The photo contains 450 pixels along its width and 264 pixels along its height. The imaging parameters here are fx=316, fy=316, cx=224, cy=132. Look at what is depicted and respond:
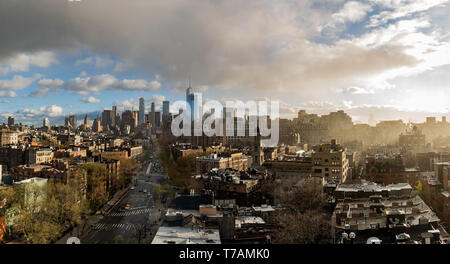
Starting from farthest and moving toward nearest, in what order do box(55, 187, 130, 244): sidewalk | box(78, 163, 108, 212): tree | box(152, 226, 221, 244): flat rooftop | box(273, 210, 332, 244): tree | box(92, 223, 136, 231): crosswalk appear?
box(78, 163, 108, 212): tree, box(92, 223, 136, 231): crosswalk, box(55, 187, 130, 244): sidewalk, box(273, 210, 332, 244): tree, box(152, 226, 221, 244): flat rooftop

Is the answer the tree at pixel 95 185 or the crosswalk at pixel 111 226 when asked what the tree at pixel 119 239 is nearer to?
the crosswalk at pixel 111 226

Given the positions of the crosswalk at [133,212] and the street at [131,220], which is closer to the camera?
the street at [131,220]

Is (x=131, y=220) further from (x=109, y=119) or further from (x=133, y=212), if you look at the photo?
(x=109, y=119)

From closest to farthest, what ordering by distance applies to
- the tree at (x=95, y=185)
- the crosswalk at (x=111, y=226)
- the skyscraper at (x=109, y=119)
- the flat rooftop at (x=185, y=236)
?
the flat rooftop at (x=185, y=236)
the crosswalk at (x=111, y=226)
the tree at (x=95, y=185)
the skyscraper at (x=109, y=119)

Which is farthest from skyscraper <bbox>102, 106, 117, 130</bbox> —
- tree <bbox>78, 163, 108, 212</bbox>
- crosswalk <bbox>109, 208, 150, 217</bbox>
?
crosswalk <bbox>109, 208, 150, 217</bbox>

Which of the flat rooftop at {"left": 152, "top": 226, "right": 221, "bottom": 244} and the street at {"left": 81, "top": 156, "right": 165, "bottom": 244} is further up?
the flat rooftop at {"left": 152, "top": 226, "right": 221, "bottom": 244}

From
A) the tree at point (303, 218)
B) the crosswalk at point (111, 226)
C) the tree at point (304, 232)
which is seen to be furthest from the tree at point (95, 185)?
the tree at point (304, 232)

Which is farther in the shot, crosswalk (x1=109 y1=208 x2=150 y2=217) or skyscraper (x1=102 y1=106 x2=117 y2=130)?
skyscraper (x1=102 y1=106 x2=117 y2=130)

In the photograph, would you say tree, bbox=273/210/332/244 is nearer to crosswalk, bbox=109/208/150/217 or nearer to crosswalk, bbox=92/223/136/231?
crosswalk, bbox=92/223/136/231
